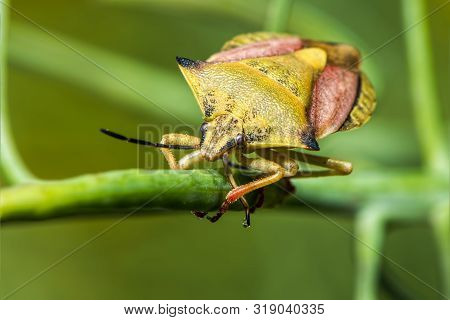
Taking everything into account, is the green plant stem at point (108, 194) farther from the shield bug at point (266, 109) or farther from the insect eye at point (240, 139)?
the insect eye at point (240, 139)

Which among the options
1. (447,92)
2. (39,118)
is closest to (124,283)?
(39,118)

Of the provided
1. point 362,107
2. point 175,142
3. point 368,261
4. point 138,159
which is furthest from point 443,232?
point 138,159

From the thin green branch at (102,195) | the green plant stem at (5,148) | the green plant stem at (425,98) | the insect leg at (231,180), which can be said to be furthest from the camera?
the green plant stem at (425,98)

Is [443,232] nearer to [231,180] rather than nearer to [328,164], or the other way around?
[328,164]

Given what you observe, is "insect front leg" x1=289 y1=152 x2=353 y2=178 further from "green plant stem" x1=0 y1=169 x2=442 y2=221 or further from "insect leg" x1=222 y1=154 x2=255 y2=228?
"green plant stem" x1=0 y1=169 x2=442 y2=221

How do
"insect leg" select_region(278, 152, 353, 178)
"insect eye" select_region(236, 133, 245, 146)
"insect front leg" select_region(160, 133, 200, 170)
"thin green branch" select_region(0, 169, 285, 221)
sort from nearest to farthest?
"thin green branch" select_region(0, 169, 285, 221)
"insect eye" select_region(236, 133, 245, 146)
"insect front leg" select_region(160, 133, 200, 170)
"insect leg" select_region(278, 152, 353, 178)

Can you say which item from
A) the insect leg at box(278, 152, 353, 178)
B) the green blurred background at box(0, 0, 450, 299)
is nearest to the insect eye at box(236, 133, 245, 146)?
the insect leg at box(278, 152, 353, 178)

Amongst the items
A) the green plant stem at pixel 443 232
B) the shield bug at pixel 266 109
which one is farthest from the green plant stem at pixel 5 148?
the green plant stem at pixel 443 232
